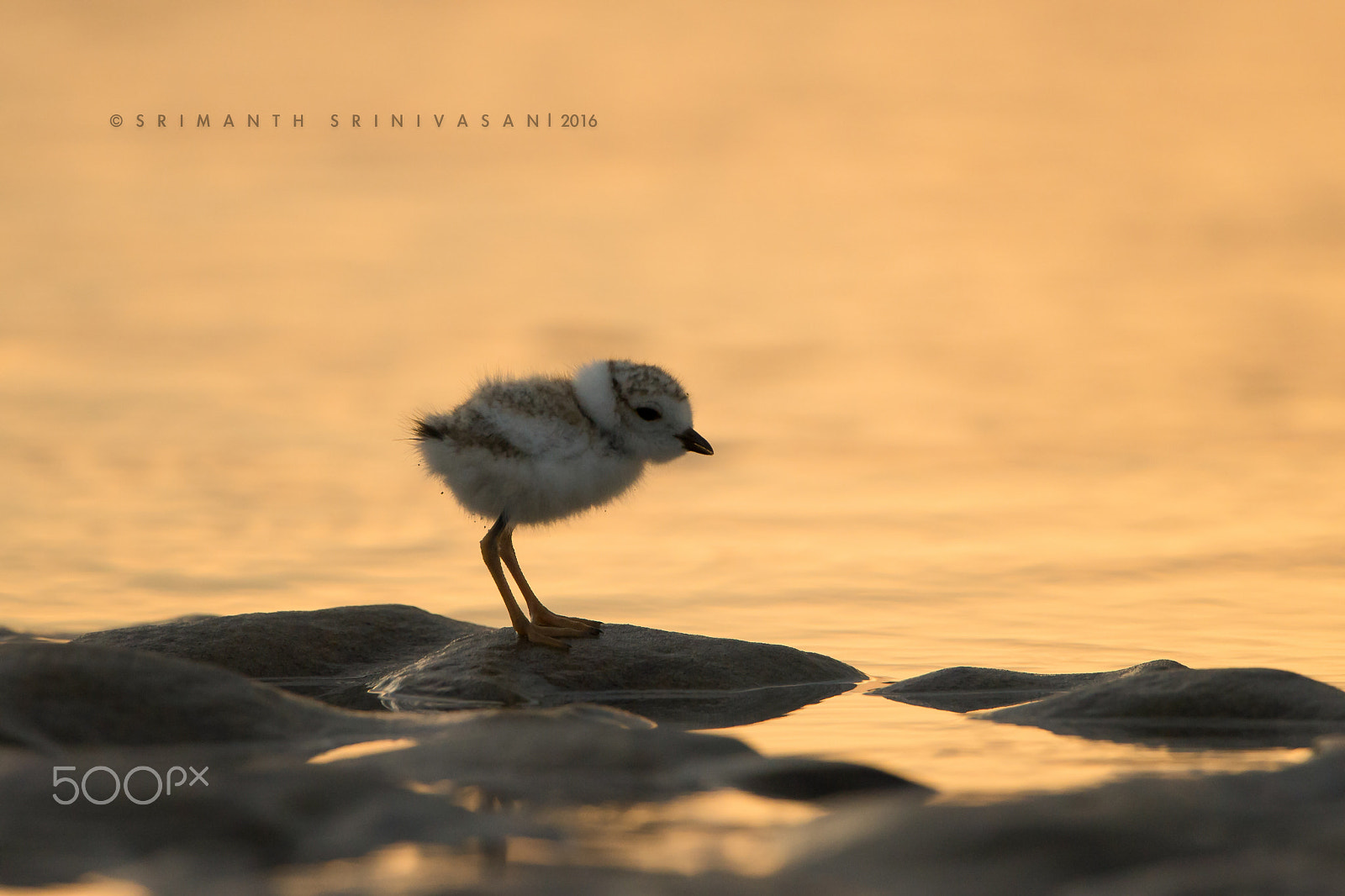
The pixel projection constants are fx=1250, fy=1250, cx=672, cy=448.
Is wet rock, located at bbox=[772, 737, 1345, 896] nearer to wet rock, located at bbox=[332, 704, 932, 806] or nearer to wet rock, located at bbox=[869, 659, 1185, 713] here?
wet rock, located at bbox=[332, 704, 932, 806]

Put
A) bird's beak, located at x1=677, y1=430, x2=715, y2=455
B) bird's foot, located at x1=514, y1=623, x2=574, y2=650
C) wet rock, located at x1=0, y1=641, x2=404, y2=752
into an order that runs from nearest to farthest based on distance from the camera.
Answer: wet rock, located at x1=0, y1=641, x2=404, y2=752 < bird's foot, located at x1=514, y1=623, x2=574, y2=650 < bird's beak, located at x1=677, y1=430, x2=715, y2=455

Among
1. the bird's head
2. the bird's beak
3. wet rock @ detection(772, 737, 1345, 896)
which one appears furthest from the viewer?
the bird's beak

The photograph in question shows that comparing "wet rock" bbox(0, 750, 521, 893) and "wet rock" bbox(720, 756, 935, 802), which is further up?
"wet rock" bbox(720, 756, 935, 802)

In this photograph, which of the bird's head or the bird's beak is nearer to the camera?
the bird's head

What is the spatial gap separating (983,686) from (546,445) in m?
2.41

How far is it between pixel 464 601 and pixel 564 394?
2130 millimetres

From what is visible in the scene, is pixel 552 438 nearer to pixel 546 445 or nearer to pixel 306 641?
pixel 546 445

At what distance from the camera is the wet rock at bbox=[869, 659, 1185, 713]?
5.58 metres

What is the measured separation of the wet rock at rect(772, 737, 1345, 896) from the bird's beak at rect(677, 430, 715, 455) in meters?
3.99

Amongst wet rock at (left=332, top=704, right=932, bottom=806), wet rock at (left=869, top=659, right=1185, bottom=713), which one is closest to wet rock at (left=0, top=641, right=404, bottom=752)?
Result: wet rock at (left=332, top=704, right=932, bottom=806)

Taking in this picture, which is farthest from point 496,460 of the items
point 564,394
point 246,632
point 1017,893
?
point 1017,893

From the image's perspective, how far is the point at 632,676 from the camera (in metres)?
5.97

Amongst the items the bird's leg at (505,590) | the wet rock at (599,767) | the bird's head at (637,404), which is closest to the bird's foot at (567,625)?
the bird's leg at (505,590)

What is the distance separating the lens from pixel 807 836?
2.99m
